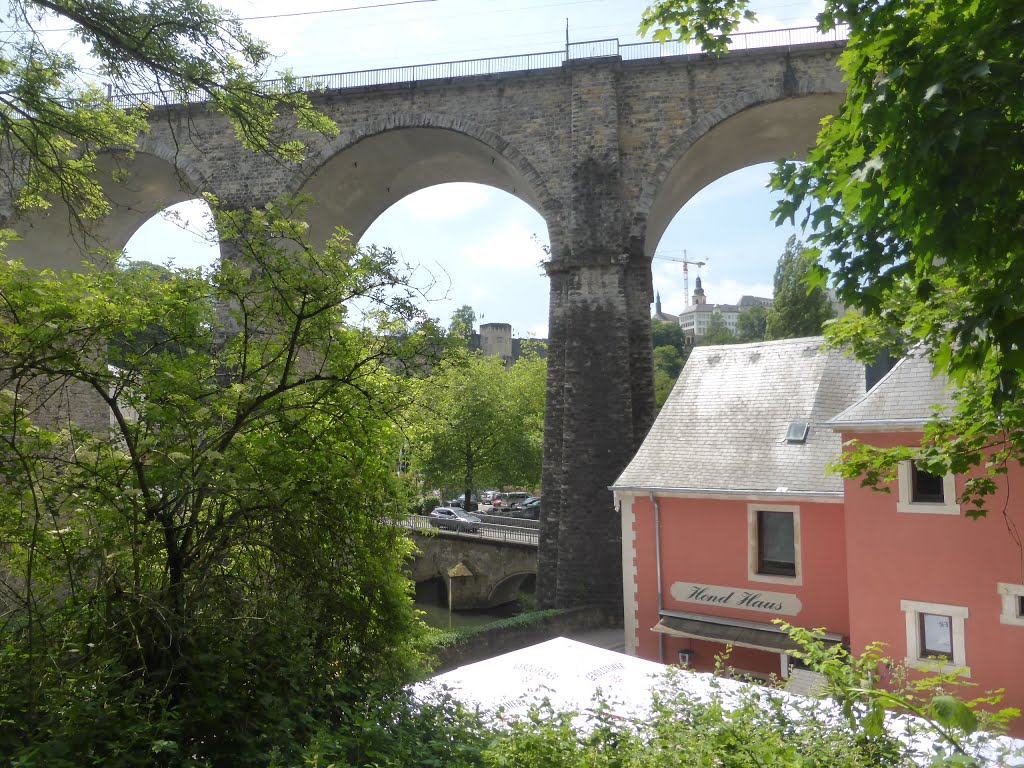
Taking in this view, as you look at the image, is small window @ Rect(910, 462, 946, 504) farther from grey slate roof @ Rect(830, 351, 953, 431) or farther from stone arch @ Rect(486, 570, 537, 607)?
stone arch @ Rect(486, 570, 537, 607)

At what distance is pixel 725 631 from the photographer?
36.0ft

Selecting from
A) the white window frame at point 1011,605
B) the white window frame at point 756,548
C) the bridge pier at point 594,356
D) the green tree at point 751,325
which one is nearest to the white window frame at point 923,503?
the white window frame at point 1011,605

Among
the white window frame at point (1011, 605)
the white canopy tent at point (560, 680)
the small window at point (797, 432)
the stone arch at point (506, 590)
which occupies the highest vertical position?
the small window at point (797, 432)

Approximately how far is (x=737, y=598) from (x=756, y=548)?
2.50 ft

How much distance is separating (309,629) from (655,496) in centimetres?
826

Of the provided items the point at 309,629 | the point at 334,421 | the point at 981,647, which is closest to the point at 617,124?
the point at 981,647

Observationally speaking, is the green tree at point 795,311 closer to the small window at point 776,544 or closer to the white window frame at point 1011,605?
the small window at point 776,544

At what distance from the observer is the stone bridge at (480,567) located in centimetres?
2300

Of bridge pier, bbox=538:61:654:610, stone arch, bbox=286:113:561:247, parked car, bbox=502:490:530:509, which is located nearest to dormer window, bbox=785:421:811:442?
bridge pier, bbox=538:61:654:610

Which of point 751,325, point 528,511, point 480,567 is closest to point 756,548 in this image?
point 480,567

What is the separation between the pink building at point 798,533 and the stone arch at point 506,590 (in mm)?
11782

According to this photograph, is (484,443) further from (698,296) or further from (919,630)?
(698,296)

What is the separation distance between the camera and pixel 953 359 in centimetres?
359

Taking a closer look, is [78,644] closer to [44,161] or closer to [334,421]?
[334,421]
